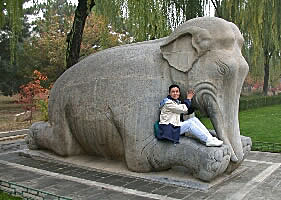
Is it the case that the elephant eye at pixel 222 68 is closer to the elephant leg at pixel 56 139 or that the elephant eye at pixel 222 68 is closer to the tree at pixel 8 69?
the elephant leg at pixel 56 139

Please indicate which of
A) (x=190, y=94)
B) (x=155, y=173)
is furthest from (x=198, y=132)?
(x=155, y=173)

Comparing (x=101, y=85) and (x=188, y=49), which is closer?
(x=188, y=49)

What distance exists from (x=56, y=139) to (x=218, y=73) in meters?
3.12

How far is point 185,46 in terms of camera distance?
4977mm

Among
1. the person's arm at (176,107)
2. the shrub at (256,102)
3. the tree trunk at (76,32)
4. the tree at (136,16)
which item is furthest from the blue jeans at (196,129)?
the shrub at (256,102)

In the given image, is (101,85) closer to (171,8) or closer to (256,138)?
(256,138)

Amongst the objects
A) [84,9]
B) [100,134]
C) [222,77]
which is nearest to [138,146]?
[100,134]

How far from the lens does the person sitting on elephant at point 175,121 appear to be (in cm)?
468

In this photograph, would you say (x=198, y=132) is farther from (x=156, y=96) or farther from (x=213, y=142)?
(x=156, y=96)

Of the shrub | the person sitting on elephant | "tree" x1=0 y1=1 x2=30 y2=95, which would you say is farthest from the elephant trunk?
"tree" x1=0 y1=1 x2=30 y2=95

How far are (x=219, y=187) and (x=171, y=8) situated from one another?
9.26 meters

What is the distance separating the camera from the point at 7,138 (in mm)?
10039

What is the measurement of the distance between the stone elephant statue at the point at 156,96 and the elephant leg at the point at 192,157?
13 mm

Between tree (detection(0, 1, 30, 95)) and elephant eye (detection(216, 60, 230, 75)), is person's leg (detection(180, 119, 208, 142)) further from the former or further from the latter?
tree (detection(0, 1, 30, 95))
